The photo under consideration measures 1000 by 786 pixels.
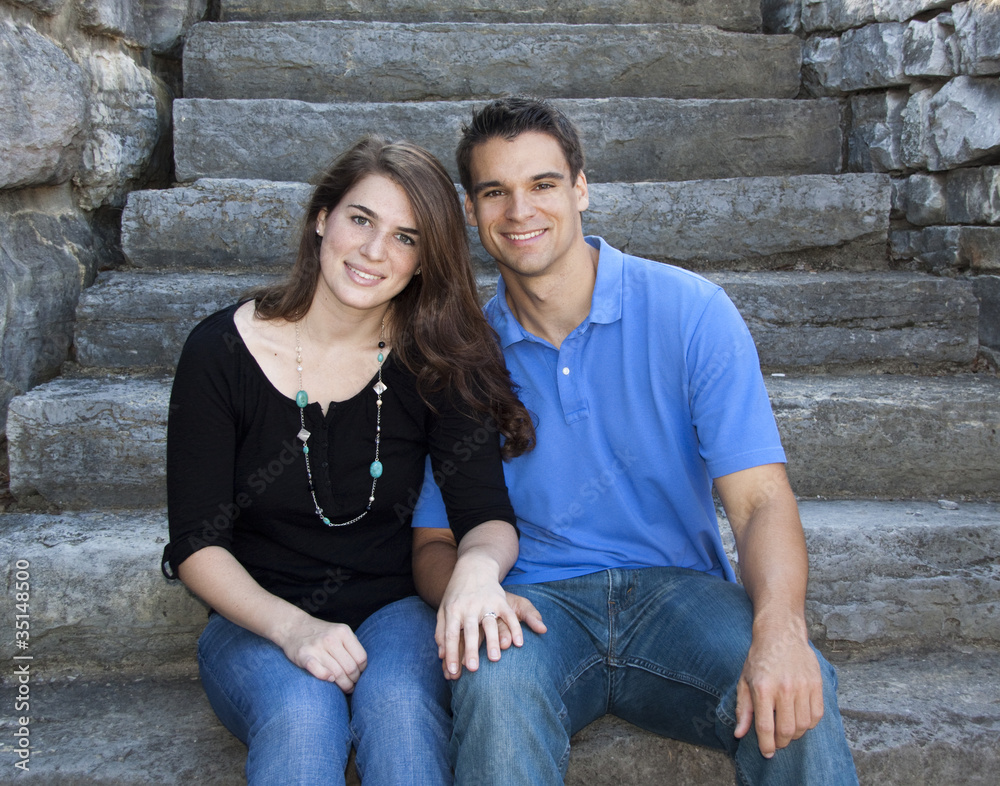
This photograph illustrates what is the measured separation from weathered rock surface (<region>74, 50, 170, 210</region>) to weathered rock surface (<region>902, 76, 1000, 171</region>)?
101 inches

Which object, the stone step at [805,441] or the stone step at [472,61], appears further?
the stone step at [472,61]

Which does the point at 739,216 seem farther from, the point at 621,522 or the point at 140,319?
the point at 140,319

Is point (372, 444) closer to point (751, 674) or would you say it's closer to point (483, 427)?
point (483, 427)

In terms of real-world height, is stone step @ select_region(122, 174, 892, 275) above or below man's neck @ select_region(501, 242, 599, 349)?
above

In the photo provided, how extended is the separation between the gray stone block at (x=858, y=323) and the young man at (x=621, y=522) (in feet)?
2.88

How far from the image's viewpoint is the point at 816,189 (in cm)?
276

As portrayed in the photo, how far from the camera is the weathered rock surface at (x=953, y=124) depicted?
8.07ft

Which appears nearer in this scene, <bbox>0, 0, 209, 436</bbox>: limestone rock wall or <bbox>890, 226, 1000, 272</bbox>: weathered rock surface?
<bbox>0, 0, 209, 436</bbox>: limestone rock wall

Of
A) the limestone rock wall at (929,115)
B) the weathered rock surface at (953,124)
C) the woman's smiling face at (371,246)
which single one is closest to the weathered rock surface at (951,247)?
the limestone rock wall at (929,115)

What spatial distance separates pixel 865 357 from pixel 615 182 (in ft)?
3.31

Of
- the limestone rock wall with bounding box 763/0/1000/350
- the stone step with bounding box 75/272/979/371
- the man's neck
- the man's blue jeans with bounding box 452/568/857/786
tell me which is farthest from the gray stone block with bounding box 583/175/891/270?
the man's blue jeans with bounding box 452/568/857/786

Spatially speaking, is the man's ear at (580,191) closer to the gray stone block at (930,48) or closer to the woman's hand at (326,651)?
the woman's hand at (326,651)

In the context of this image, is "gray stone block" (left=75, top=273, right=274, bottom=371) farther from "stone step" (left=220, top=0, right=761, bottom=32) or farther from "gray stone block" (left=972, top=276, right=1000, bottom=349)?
"gray stone block" (left=972, top=276, right=1000, bottom=349)

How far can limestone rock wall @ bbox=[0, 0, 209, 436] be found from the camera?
216 centimetres
